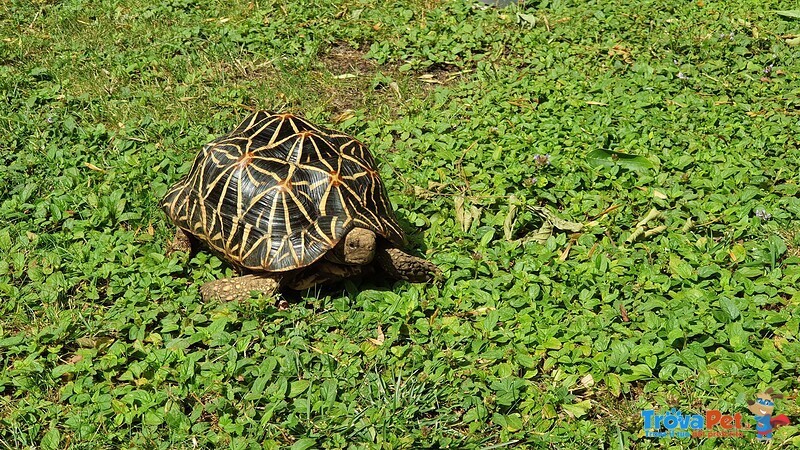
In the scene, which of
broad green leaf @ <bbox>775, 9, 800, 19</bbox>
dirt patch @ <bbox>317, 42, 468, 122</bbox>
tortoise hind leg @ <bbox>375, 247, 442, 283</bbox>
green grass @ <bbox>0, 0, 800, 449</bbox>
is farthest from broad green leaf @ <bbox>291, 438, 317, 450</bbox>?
broad green leaf @ <bbox>775, 9, 800, 19</bbox>

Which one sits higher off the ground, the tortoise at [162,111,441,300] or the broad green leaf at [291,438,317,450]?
the tortoise at [162,111,441,300]

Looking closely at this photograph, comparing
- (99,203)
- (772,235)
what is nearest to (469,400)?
(772,235)

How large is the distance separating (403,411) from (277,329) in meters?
0.71

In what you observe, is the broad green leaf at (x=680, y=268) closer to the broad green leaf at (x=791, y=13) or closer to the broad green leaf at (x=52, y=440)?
the broad green leaf at (x=52, y=440)

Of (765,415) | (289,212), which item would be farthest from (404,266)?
(765,415)

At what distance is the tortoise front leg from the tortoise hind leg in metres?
0.47

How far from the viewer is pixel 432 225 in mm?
3748

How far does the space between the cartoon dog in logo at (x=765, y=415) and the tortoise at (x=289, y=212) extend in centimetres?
139

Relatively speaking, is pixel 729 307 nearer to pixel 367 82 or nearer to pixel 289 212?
pixel 289 212

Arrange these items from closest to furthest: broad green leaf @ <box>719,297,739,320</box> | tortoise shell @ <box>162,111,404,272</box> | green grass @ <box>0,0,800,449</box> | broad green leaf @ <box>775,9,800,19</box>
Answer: green grass @ <box>0,0,800,449</box>
broad green leaf @ <box>719,297,739,320</box>
tortoise shell @ <box>162,111,404,272</box>
broad green leaf @ <box>775,9,800,19</box>

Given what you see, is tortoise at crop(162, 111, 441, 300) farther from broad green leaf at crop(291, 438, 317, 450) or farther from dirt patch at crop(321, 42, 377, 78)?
dirt patch at crop(321, 42, 377, 78)

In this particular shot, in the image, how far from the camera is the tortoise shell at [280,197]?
3.11 meters

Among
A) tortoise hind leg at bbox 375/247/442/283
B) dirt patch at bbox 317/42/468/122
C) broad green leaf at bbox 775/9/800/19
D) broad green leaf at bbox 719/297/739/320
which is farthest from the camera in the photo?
broad green leaf at bbox 775/9/800/19

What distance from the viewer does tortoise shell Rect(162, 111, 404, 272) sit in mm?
3109
